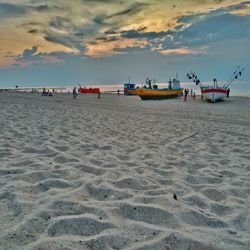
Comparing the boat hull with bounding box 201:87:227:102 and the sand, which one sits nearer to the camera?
the sand

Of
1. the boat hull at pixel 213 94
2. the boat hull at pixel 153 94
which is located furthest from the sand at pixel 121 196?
the boat hull at pixel 153 94

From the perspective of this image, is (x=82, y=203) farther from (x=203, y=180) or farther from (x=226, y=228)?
(x=203, y=180)

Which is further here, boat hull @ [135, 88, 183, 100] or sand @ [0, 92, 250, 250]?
boat hull @ [135, 88, 183, 100]

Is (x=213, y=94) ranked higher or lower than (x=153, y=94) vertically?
higher

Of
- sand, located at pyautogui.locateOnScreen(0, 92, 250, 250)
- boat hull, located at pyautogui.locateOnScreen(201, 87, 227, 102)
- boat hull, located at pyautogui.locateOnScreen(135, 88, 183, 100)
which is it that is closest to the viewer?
sand, located at pyautogui.locateOnScreen(0, 92, 250, 250)

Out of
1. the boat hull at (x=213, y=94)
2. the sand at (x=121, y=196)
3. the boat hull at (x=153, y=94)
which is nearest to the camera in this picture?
the sand at (x=121, y=196)

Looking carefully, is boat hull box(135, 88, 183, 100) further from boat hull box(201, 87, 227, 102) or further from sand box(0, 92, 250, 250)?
sand box(0, 92, 250, 250)

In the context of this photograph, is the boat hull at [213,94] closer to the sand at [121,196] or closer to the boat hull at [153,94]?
the boat hull at [153,94]

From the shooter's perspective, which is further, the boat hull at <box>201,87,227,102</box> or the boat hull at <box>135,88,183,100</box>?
the boat hull at <box>135,88,183,100</box>

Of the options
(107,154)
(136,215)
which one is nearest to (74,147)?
(107,154)

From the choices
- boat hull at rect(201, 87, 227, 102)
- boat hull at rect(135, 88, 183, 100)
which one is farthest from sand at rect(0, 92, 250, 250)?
boat hull at rect(135, 88, 183, 100)

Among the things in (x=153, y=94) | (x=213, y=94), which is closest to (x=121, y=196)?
(x=213, y=94)

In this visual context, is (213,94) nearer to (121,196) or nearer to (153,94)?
(153,94)

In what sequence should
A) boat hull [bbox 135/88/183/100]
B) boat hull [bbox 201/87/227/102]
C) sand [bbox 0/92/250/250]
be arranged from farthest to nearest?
boat hull [bbox 135/88/183/100]
boat hull [bbox 201/87/227/102]
sand [bbox 0/92/250/250]
